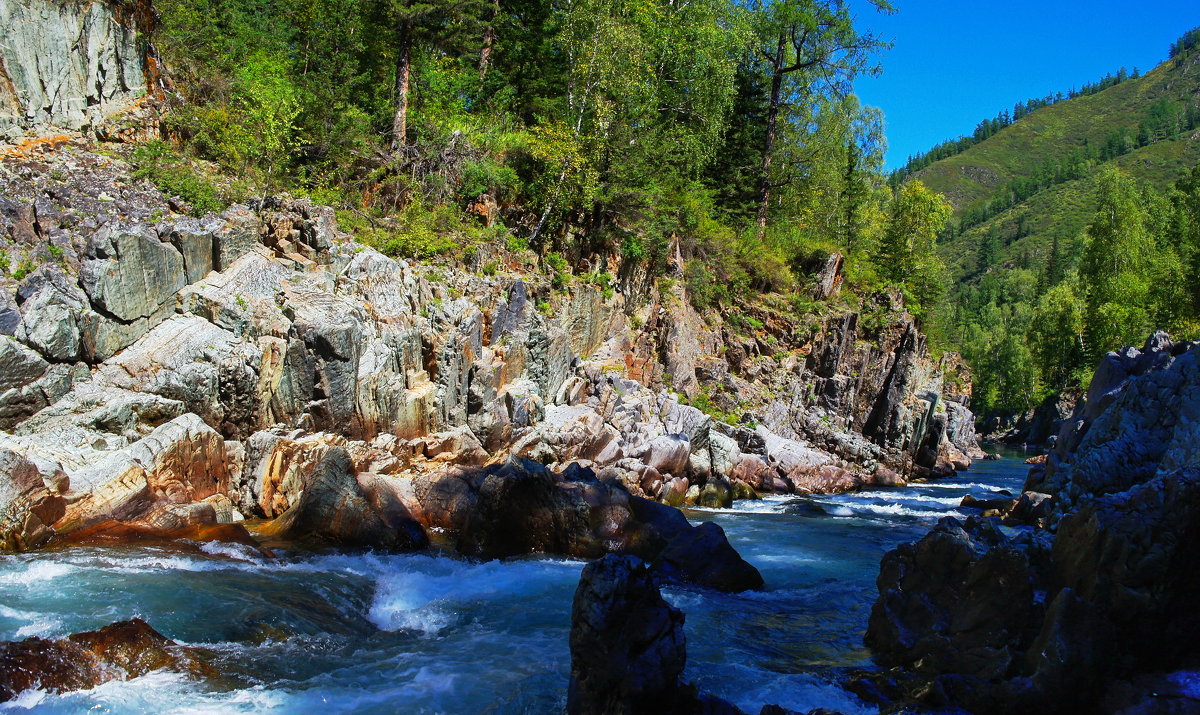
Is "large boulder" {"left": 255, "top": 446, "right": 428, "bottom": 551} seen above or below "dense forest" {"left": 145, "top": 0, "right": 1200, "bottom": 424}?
below

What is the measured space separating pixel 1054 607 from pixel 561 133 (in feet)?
81.1

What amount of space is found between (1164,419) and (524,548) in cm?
1309

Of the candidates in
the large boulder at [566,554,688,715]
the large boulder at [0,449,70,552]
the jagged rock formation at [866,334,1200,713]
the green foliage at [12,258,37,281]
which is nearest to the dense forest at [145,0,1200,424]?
the green foliage at [12,258,37,281]

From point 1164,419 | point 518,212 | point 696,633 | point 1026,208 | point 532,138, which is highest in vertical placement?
point 1026,208

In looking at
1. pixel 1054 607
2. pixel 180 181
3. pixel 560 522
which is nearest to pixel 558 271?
pixel 180 181

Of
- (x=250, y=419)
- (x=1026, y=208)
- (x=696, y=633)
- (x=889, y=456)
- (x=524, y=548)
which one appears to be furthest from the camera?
(x=1026, y=208)

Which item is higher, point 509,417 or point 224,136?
point 224,136

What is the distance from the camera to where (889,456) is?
112 ft

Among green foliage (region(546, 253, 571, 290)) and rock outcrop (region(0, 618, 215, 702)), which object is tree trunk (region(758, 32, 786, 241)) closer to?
green foliage (region(546, 253, 571, 290))

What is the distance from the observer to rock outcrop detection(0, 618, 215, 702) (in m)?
7.31

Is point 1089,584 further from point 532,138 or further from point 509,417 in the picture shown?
point 532,138

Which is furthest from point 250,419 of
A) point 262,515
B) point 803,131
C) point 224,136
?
point 803,131

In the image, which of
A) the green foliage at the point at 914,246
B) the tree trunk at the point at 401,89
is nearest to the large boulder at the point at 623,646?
the tree trunk at the point at 401,89

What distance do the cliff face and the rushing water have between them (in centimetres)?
1652
